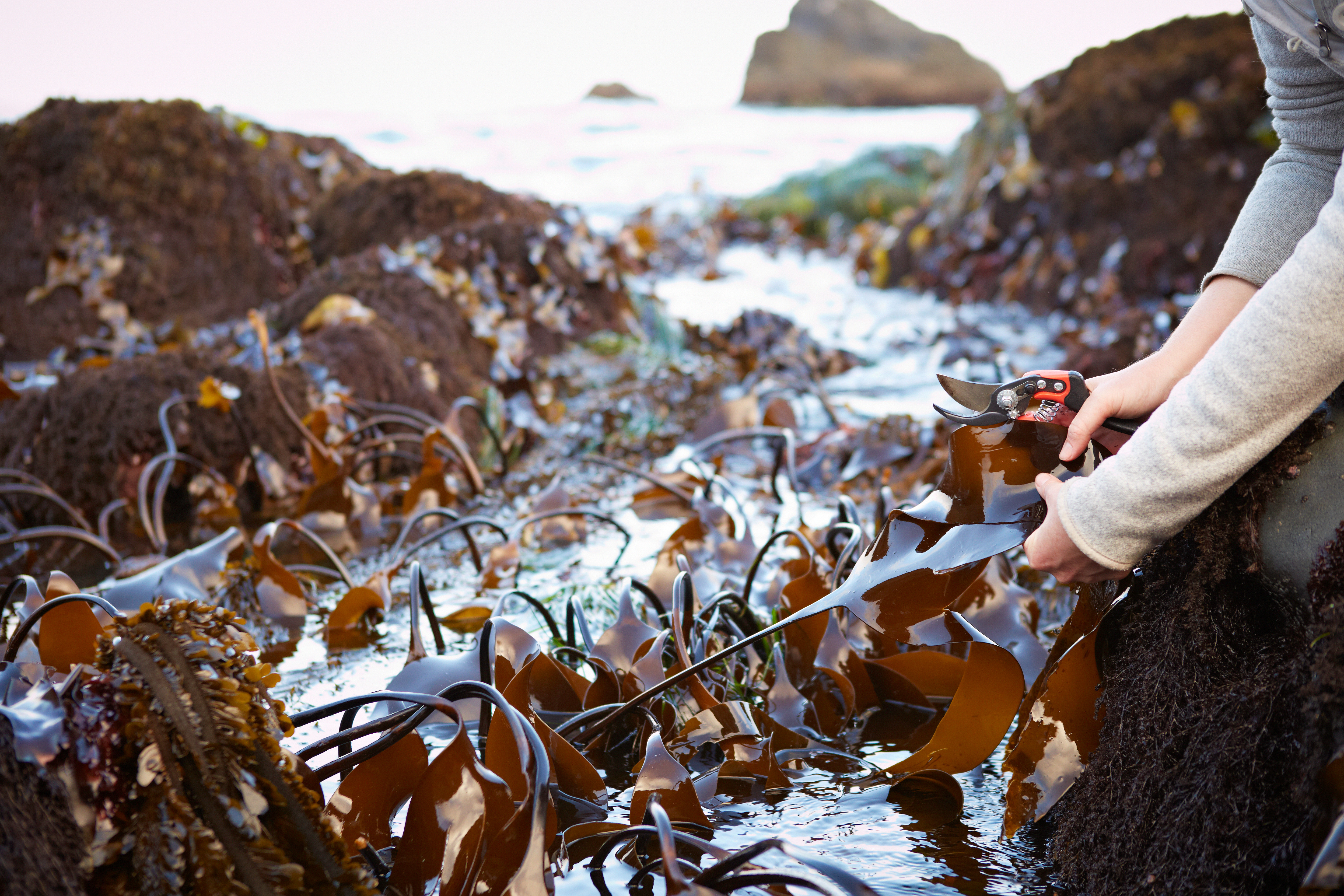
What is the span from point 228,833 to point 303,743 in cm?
51

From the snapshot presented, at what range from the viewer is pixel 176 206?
376cm

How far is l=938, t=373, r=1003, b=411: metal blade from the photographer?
44.6 inches

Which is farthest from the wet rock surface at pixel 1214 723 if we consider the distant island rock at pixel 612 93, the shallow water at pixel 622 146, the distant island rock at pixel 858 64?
the distant island rock at pixel 858 64

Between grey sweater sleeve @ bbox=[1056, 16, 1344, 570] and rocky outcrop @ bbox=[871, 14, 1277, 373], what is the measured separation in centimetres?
268

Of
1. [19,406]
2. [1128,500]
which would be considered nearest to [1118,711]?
[1128,500]

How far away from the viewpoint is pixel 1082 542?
0.93 metres

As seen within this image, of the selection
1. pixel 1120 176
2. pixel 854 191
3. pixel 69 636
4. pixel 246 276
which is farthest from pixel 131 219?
pixel 854 191

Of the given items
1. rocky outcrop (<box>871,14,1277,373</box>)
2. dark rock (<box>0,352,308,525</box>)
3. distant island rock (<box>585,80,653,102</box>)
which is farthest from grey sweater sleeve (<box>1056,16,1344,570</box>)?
distant island rock (<box>585,80,653,102</box>)

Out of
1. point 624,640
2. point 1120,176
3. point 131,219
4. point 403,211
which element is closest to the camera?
point 624,640

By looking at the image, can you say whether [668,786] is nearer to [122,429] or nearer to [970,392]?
[970,392]

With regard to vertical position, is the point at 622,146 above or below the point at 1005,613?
above

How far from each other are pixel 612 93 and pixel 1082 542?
110 ft

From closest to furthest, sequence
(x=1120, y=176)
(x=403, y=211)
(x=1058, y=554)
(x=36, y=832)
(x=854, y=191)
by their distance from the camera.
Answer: (x=36, y=832)
(x=1058, y=554)
(x=403, y=211)
(x=1120, y=176)
(x=854, y=191)

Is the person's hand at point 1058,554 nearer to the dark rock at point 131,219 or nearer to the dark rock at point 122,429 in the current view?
the dark rock at point 122,429
